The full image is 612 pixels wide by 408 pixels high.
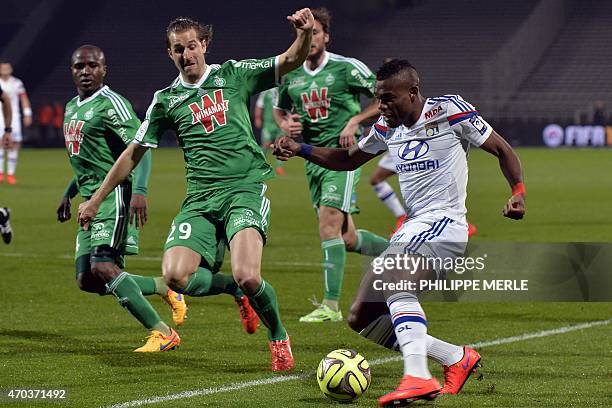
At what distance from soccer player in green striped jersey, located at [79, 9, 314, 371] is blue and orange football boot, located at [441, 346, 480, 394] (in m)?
1.15

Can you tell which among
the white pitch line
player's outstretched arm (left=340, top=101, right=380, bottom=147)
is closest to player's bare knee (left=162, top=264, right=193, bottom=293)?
the white pitch line

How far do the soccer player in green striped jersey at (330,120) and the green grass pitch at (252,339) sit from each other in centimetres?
50

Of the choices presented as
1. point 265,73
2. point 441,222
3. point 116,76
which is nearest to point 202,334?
point 265,73

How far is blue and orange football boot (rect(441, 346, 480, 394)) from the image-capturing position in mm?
6371

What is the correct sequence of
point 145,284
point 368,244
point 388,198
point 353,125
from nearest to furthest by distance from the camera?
point 145,284 < point 353,125 < point 368,244 < point 388,198

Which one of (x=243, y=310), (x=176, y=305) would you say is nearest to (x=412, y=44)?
(x=176, y=305)

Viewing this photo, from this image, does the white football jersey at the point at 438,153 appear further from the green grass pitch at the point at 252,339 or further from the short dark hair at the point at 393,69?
the green grass pitch at the point at 252,339

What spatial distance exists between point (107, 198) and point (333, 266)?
2152 millimetres

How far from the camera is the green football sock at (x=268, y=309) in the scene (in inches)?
283

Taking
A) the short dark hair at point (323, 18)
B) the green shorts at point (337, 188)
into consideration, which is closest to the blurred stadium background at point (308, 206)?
the green shorts at point (337, 188)

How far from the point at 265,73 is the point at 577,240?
8.02m

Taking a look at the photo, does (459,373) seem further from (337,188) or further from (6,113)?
(6,113)

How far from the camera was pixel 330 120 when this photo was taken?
10.1 metres

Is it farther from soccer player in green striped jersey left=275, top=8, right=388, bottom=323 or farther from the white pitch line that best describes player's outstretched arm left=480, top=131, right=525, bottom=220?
soccer player in green striped jersey left=275, top=8, right=388, bottom=323
